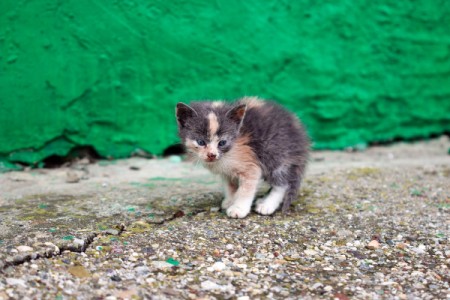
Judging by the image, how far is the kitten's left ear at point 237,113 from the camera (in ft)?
13.3

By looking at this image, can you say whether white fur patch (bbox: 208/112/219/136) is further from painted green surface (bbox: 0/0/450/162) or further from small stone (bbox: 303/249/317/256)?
painted green surface (bbox: 0/0/450/162)

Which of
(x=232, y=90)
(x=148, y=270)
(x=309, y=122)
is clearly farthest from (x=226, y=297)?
(x=309, y=122)

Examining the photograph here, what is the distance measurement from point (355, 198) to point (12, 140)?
3.02 meters

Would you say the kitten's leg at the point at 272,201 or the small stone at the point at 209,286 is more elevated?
the kitten's leg at the point at 272,201

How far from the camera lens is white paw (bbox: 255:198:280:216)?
4.21m

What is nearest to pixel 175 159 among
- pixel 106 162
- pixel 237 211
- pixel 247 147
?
pixel 106 162

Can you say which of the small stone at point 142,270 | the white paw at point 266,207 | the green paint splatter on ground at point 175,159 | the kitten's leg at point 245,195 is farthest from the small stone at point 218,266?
the green paint splatter on ground at point 175,159

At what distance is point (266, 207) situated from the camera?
4234 mm

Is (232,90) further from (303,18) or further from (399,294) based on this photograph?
(399,294)

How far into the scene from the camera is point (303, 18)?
20.9 feet

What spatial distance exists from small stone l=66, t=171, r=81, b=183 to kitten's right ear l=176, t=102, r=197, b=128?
139cm

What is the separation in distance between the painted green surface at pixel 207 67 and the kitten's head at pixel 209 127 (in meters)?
1.71

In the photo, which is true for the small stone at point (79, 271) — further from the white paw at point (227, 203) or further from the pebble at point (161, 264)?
the white paw at point (227, 203)

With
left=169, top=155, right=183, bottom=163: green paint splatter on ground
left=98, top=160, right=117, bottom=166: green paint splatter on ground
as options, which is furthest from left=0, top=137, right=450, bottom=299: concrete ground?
left=169, top=155, right=183, bottom=163: green paint splatter on ground
